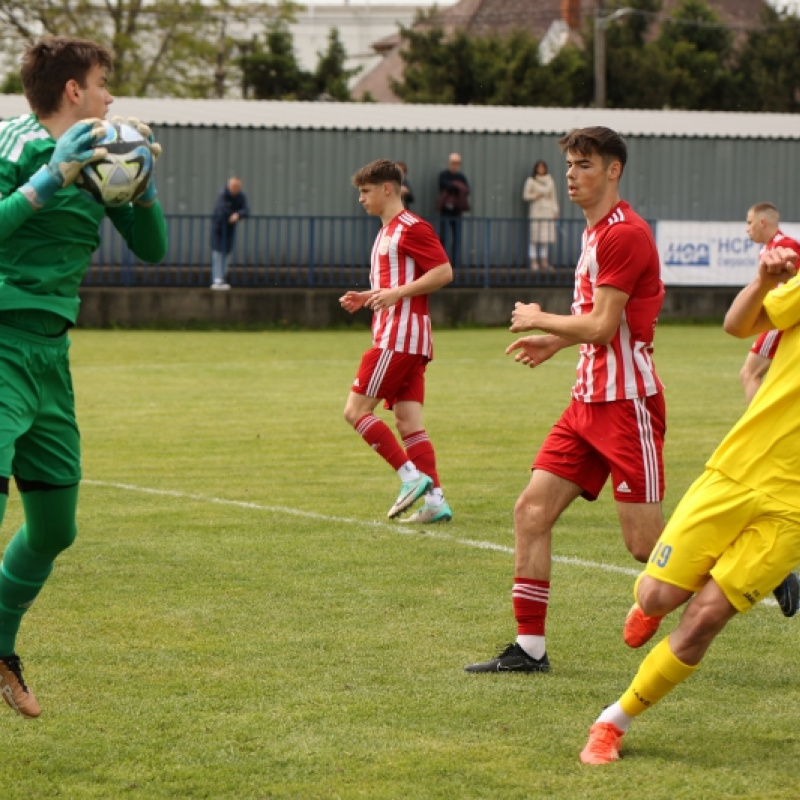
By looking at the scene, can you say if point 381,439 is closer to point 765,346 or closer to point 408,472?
point 408,472

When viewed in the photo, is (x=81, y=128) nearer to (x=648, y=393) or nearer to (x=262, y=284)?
(x=648, y=393)

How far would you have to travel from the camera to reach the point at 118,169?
5004 mm

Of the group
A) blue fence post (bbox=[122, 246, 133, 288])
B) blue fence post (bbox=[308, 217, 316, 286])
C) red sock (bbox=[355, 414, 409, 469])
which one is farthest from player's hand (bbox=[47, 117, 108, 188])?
blue fence post (bbox=[308, 217, 316, 286])

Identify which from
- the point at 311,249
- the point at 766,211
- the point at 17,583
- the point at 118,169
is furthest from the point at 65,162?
the point at 311,249

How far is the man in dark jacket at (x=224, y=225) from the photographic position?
26.2 m

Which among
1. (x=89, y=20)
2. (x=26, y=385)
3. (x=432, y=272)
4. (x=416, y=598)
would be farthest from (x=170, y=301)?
(x=89, y=20)

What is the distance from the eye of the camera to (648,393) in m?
6.30

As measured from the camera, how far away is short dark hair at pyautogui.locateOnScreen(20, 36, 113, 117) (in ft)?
16.9

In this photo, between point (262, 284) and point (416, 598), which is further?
point (262, 284)

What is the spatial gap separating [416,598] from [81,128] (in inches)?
128

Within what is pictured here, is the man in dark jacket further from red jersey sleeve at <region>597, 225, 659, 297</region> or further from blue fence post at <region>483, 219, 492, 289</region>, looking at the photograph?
red jersey sleeve at <region>597, 225, 659, 297</region>

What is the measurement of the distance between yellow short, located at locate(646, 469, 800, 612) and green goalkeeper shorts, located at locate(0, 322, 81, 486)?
2083mm

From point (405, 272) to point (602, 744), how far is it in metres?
5.40

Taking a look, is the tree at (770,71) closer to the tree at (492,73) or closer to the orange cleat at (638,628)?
the tree at (492,73)
